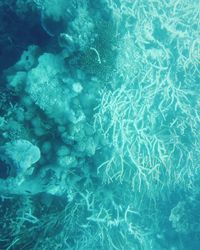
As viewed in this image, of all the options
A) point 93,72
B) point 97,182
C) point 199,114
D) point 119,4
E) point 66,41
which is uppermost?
point 119,4

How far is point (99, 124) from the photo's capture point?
349cm

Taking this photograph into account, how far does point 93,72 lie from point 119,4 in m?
1.09

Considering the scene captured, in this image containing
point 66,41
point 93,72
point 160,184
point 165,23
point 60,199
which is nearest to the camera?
point 66,41

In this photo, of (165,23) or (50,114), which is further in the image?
(165,23)

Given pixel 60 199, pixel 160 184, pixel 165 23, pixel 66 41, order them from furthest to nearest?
pixel 160 184, pixel 165 23, pixel 60 199, pixel 66 41

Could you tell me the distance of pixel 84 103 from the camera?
3340 millimetres

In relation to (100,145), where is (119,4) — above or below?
above

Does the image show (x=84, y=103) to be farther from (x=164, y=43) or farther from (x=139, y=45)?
(x=164, y=43)

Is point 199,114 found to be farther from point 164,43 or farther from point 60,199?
point 60,199

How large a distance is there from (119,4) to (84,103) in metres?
A: 1.42

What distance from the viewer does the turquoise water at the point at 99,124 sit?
3035 millimetres

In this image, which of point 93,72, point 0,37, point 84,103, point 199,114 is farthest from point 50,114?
point 199,114

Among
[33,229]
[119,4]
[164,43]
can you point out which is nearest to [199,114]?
[164,43]

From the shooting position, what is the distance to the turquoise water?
3035 mm
